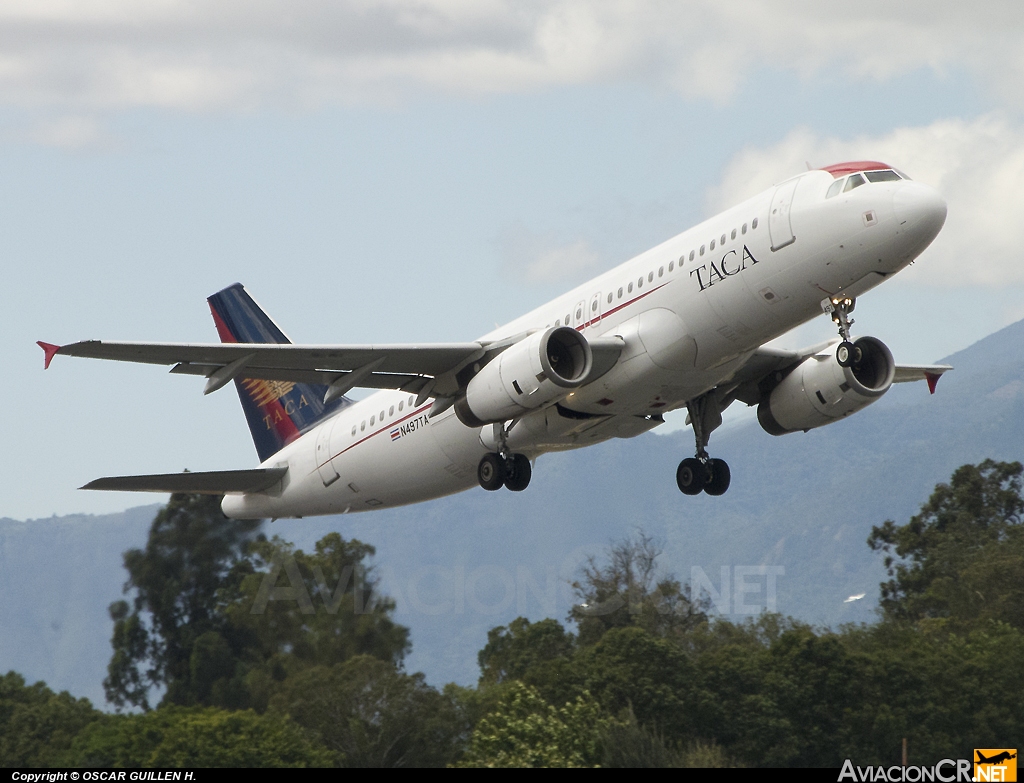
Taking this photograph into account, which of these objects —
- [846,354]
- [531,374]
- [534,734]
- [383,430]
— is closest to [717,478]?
[846,354]

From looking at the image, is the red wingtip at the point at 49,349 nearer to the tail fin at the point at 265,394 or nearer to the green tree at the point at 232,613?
the tail fin at the point at 265,394

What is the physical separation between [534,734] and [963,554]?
42.3 metres

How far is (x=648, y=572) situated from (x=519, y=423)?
5651 centimetres

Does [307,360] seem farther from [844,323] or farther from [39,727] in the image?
[39,727]

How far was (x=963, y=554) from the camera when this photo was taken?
86750 mm

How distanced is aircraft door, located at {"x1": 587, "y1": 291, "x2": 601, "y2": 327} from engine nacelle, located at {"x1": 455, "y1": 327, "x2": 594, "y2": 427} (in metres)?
1.19

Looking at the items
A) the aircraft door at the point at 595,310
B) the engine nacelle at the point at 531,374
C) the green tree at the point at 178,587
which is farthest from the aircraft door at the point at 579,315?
the green tree at the point at 178,587

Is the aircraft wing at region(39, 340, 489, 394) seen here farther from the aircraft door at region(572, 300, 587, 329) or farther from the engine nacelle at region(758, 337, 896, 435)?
the engine nacelle at region(758, 337, 896, 435)

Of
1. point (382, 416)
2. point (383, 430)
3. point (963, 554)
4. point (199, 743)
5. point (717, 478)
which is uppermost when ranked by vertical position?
point (963, 554)

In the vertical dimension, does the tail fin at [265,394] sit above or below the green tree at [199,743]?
above

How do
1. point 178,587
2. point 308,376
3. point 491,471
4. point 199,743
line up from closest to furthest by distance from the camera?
point 308,376, point 491,471, point 199,743, point 178,587

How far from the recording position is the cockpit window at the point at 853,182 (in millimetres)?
27438

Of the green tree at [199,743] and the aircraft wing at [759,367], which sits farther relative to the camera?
the green tree at [199,743]

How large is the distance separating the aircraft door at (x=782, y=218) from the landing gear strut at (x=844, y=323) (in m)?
1.40
